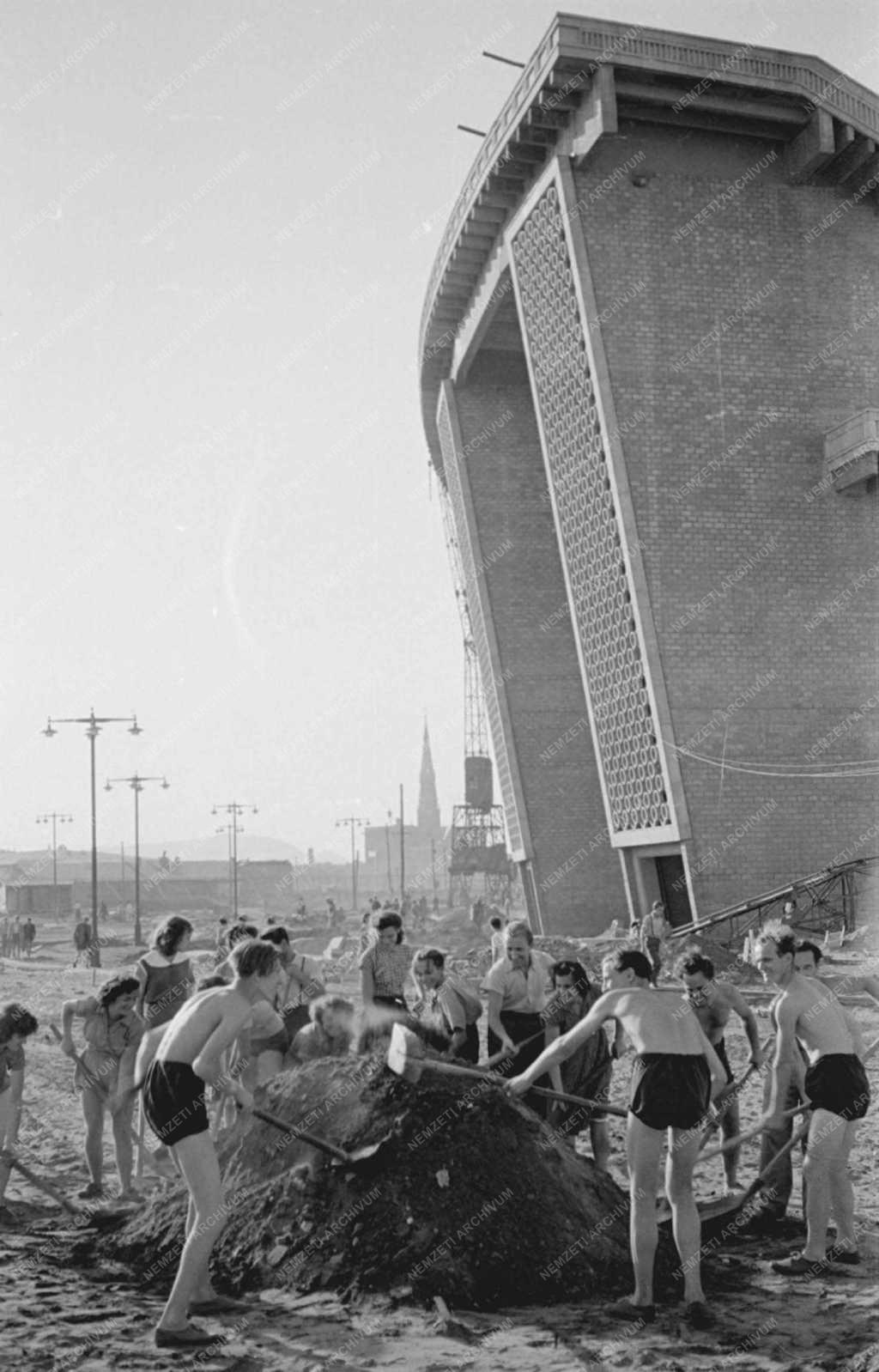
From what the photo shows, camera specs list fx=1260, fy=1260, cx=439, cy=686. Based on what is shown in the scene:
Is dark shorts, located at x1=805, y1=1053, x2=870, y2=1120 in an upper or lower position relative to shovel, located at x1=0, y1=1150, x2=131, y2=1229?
upper

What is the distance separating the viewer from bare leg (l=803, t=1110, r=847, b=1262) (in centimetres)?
579

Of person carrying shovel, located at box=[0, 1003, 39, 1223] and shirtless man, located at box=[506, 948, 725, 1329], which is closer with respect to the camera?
shirtless man, located at box=[506, 948, 725, 1329]

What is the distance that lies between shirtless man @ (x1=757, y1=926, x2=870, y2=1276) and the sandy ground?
16 cm

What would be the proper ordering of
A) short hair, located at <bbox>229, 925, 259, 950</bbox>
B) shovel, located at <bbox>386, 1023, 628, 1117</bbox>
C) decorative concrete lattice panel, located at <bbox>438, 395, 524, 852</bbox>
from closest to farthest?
shovel, located at <bbox>386, 1023, 628, 1117</bbox>, short hair, located at <bbox>229, 925, 259, 950</bbox>, decorative concrete lattice panel, located at <bbox>438, 395, 524, 852</bbox>

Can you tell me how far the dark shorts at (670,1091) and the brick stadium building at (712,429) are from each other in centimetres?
1722

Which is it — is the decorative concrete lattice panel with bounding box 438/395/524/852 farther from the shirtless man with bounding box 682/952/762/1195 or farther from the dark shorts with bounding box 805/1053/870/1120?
the dark shorts with bounding box 805/1053/870/1120

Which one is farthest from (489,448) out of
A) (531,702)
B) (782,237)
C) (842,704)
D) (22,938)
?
(22,938)

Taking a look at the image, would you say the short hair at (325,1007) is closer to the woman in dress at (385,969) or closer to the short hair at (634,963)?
the woman in dress at (385,969)

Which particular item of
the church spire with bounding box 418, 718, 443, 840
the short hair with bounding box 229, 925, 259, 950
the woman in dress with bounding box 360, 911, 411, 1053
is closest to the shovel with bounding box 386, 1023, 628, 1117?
the woman in dress with bounding box 360, 911, 411, 1053

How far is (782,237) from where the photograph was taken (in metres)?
24.4

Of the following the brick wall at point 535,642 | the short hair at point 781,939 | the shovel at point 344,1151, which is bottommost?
the shovel at point 344,1151

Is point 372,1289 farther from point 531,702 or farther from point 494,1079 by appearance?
point 531,702

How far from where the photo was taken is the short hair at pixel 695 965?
6793 mm

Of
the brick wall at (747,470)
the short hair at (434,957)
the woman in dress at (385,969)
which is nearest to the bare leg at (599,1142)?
the short hair at (434,957)
